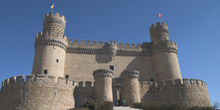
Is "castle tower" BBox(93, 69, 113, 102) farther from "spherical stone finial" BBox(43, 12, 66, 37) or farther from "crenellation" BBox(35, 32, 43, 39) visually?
"crenellation" BBox(35, 32, 43, 39)

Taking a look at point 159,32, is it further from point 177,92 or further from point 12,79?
point 12,79

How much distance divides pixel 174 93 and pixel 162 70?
565 cm

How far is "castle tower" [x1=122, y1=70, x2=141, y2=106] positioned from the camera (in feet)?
62.3

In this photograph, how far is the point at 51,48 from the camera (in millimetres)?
22891

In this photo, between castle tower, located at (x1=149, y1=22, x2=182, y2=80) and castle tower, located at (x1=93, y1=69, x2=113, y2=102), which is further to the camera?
castle tower, located at (x1=149, y1=22, x2=182, y2=80)

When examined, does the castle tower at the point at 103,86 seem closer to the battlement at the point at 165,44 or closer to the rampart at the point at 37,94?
the rampart at the point at 37,94

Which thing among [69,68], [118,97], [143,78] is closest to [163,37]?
[143,78]

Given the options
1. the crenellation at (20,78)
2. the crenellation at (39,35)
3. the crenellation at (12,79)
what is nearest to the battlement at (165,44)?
the crenellation at (39,35)

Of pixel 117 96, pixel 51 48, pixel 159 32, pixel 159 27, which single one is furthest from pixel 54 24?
pixel 159 27

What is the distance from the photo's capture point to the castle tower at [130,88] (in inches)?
747

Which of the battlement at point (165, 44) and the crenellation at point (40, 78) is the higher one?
the battlement at point (165, 44)

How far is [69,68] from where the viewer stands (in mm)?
23906

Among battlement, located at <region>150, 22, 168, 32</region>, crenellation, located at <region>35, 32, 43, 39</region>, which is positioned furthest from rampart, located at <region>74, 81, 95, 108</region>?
battlement, located at <region>150, 22, 168, 32</region>

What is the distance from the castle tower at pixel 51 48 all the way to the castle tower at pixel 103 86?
573 cm
